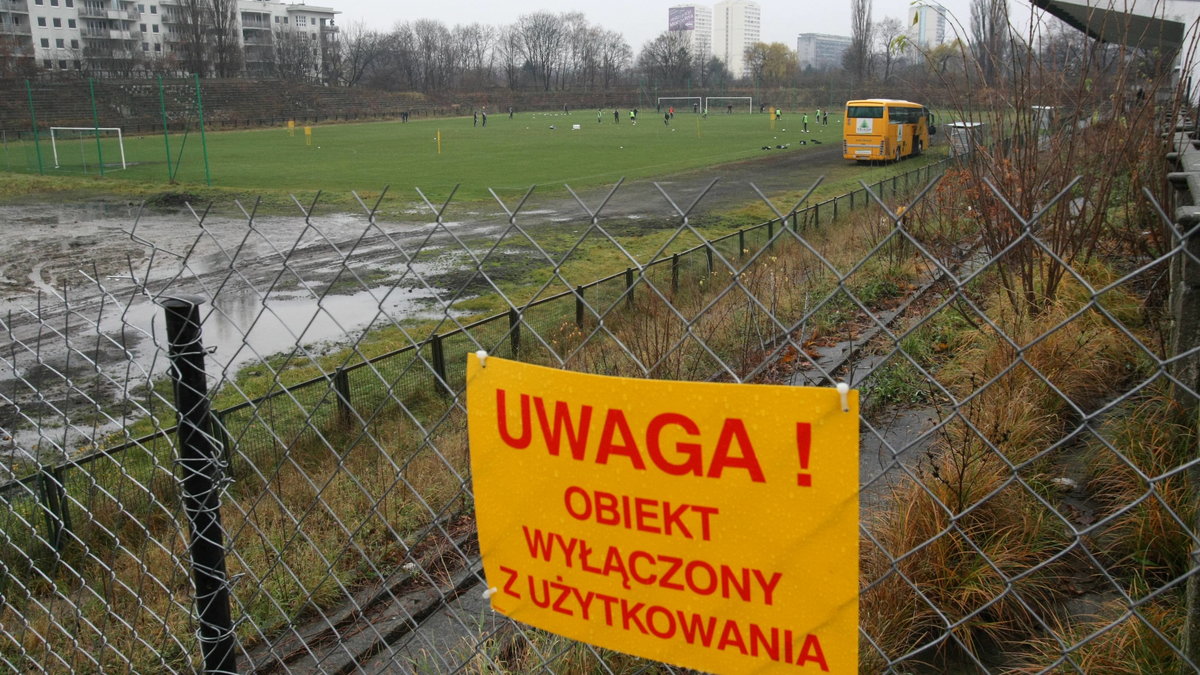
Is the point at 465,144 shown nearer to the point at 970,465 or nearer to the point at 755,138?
the point at 755,138

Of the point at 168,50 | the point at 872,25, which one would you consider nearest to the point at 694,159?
the point at 872,25

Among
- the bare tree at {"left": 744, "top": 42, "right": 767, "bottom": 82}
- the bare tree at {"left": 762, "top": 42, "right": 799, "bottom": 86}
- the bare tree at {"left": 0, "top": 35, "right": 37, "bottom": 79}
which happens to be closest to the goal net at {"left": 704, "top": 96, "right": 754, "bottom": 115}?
the bare tree at {"left": 762, "top": 42, "right": 799, "bottom": 86}

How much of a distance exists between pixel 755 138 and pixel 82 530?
5498 cm

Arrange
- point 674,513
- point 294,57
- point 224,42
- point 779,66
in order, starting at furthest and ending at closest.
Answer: point 779,66 → point 294,57 → point 224,42 → point 674,513

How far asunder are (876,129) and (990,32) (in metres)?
33.6

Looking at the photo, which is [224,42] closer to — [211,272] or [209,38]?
[209,38]

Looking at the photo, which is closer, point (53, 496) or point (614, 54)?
point (53, 496)

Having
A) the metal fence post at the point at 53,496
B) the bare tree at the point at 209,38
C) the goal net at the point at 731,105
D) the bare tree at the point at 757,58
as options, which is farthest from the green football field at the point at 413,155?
the bare tree at the point at 757,58

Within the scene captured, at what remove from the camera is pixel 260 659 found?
15.9 feet

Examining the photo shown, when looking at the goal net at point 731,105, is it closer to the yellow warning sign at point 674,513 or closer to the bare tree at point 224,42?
the bare tree at point 224,42

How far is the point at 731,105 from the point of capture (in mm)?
107875

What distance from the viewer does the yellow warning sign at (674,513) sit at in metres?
1.68

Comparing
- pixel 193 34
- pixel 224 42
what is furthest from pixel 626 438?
pixel 224 42

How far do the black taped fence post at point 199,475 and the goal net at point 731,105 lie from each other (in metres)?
102
